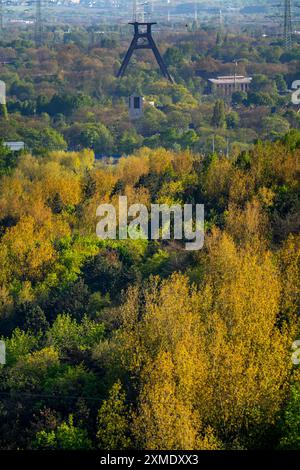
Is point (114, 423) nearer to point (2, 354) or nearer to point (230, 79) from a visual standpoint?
point (2, 354)

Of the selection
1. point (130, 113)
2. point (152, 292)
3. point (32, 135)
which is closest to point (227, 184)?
point (152, 292)

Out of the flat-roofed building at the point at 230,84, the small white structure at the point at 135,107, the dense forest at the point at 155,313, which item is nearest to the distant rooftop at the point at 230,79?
the flat-roofed building at the point at 230,84

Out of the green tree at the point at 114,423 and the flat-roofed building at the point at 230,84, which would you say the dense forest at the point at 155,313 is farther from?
the flat-roofed building at the point at 230,84

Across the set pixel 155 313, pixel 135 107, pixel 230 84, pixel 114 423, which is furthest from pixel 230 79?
pixel 114 423

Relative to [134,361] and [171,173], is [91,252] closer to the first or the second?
[171,173]

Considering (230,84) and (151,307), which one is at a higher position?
(151,307)

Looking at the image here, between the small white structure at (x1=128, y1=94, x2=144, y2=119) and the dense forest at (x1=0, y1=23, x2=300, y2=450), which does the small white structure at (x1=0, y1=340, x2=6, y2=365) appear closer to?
the dense forest at (x1=0, y1=23, x2=300, y2=450)
